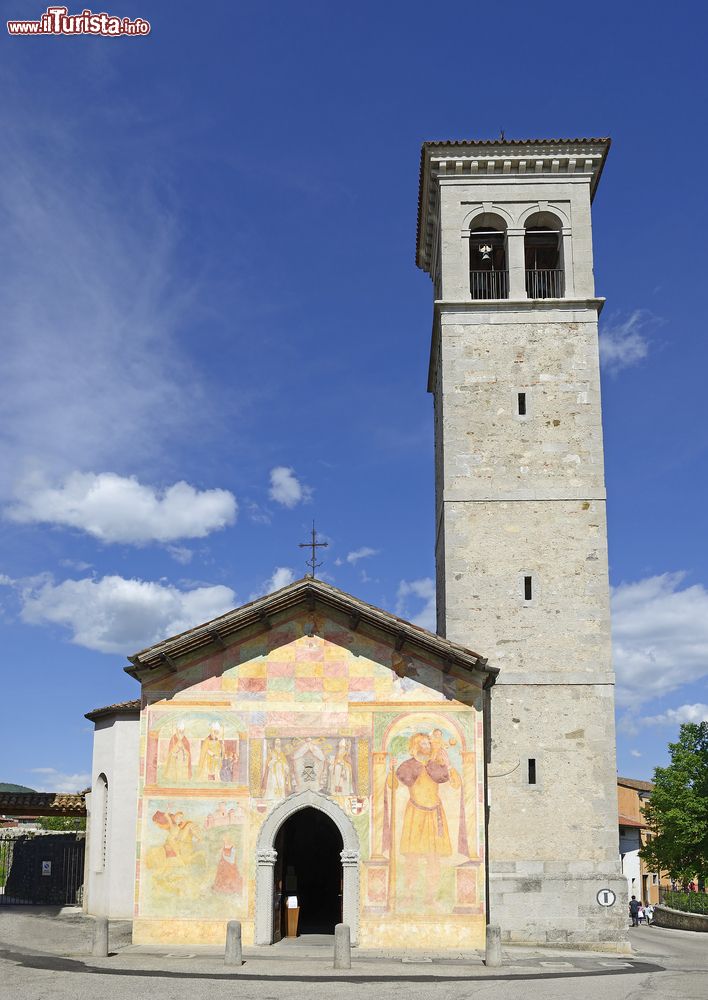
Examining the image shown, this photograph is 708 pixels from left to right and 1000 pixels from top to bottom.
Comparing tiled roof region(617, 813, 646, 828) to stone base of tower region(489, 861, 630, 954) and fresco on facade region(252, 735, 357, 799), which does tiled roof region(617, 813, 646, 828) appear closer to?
stone base of tower region(489, 861, 630, 954)

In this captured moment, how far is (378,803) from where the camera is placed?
19078mm

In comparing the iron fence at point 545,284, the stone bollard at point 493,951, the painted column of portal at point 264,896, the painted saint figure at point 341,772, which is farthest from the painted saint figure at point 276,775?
the iron fence at point 545,284

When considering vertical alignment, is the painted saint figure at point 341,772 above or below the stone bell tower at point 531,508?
below

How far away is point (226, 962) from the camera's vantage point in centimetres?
1670

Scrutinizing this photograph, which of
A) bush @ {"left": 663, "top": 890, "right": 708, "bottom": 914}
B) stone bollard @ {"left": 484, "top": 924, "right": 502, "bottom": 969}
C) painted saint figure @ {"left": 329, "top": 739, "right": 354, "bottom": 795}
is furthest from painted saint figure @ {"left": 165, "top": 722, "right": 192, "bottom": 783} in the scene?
bush @ {"left": 663, "top": 890, "right": 708, "bottom": 914}

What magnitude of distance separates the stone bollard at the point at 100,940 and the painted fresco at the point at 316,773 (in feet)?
3.10

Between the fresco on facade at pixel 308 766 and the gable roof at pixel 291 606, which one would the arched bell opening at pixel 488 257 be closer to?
the gable roof at pixel 291 606

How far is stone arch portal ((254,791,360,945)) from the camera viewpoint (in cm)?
1861

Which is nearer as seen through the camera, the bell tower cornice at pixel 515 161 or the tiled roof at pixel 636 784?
the bell tower cornice at pixel 515 161

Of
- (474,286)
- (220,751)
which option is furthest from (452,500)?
(220,751)

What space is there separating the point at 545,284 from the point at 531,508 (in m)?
5.92

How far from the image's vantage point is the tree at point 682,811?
136ft

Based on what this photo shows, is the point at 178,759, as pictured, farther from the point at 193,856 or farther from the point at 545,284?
the point at 545,284

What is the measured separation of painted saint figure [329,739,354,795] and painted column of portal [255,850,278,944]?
1734mm
